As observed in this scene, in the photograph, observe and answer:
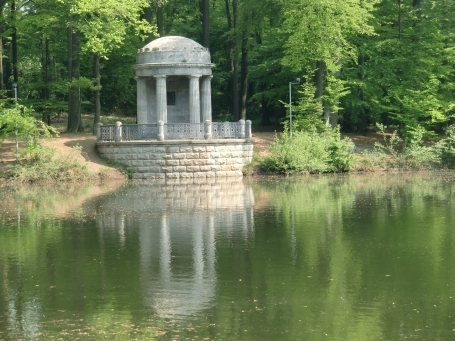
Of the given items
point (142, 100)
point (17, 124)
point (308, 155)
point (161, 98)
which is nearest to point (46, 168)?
point (17, 124)

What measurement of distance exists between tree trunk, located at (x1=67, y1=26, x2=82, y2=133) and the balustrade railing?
4427 millimetres

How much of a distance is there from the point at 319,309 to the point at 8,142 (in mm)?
31033

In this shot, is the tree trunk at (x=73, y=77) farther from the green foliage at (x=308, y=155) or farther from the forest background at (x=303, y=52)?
the green foliage at (x=308, y=155)

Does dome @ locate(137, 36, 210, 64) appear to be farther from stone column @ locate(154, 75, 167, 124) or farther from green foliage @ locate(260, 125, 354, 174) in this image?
green foliage @ locate(260, 125, 354, 174)

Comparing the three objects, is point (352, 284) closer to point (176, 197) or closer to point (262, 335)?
point (262, 335)

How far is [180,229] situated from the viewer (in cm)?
2488

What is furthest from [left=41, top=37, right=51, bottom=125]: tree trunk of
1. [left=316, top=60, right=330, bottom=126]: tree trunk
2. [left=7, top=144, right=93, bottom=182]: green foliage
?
[left=316, top=60, right=330, bottom=126]: tree trunk

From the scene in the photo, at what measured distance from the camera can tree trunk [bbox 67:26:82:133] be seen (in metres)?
46.5

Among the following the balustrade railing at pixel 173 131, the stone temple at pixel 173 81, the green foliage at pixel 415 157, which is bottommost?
the green foliage at pixel 415 157

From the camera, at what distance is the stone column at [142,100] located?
45.4 m

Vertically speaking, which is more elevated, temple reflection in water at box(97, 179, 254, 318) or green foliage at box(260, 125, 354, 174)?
green foliage at box(260, 125, 354, 174)

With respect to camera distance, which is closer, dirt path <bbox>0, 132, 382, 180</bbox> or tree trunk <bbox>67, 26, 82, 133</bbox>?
dirt path <bbox>0, 132, 382, 180</bbox>

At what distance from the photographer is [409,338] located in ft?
44.1

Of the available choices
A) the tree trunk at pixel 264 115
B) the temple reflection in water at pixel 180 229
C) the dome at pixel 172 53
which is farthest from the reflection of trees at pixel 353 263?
the tree trunk at pixel 264 115
